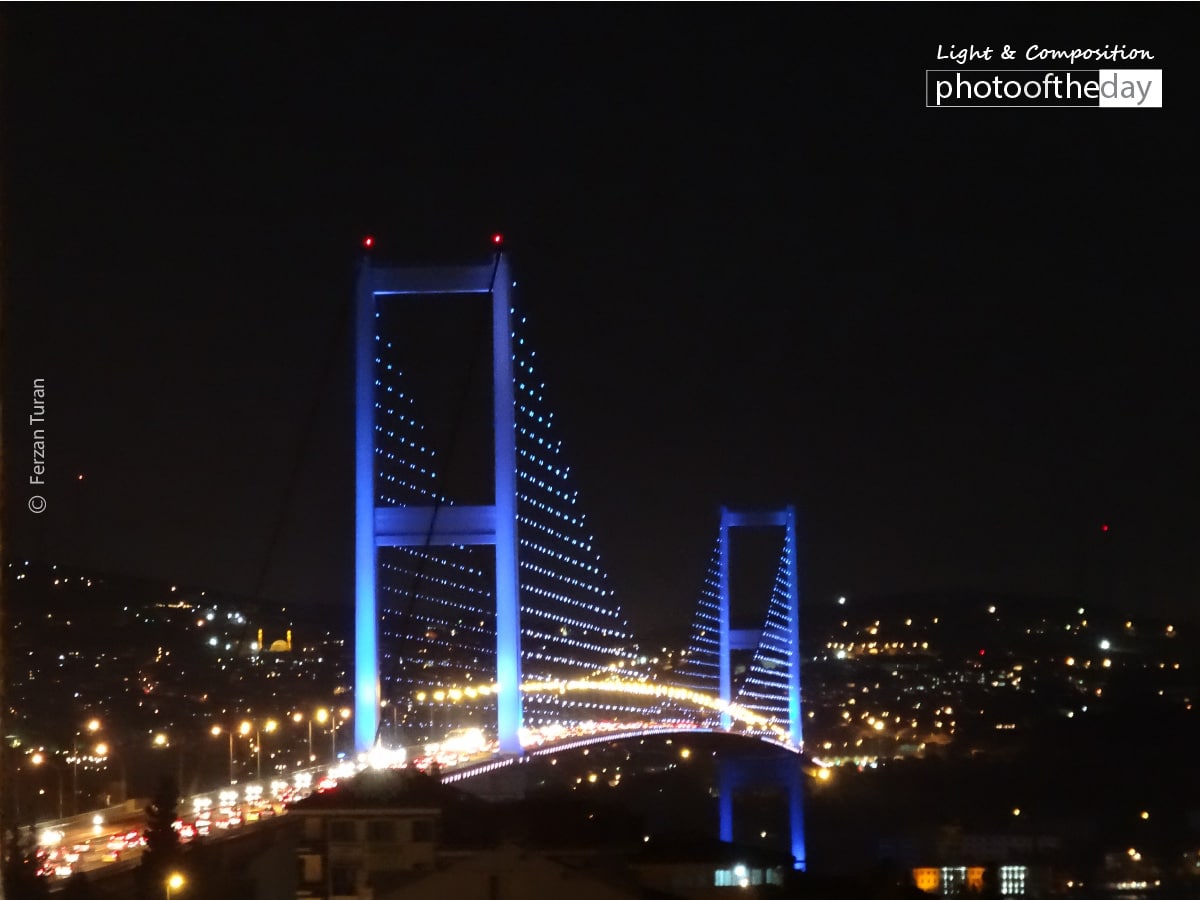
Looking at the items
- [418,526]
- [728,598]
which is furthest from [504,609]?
[728,598]

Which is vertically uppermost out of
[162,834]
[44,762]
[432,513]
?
[432,513]

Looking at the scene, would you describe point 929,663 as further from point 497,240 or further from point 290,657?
point 497,240

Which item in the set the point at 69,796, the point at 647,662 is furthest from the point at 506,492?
the point at 647,662

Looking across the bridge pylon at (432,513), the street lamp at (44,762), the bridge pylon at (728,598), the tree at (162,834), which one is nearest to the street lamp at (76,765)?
the street lamp at (44,762)

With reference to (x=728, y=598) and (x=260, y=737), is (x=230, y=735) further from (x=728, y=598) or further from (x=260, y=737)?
(x=728, y=598)

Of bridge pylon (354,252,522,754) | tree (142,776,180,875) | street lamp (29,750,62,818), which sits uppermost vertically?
bridge pylon (354,252,522,754)

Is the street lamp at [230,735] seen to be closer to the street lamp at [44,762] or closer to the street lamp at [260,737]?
the street lamp at [260,737]

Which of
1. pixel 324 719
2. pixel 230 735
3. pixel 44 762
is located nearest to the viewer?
pixel 44 762

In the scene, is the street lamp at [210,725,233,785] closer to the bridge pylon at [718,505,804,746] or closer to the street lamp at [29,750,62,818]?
the street lamp at [29,750,62,818]

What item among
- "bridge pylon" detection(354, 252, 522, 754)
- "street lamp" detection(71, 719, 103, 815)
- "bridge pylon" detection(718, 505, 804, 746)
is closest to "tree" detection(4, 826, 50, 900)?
"street lamp" detection(71, 719, 103, 815)

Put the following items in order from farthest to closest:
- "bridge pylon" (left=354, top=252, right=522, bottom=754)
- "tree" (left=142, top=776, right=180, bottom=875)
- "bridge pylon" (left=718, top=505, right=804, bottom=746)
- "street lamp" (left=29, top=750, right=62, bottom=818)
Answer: "bridge pylon" (left=718, top=505, right=804, bottom=746) < "bridge pylon" (left=354, top=252, right=522, bottom=754) < "street lamp" (left=29, top=750, right=62, bottom=818) < "tree" (left=142, top=776, right=180, bottom=875)

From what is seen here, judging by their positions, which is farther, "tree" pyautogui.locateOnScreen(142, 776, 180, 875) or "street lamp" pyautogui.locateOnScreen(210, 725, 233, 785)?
"street lamp" pyautogui.locateOnScreen(210, 725, 233, 785)
